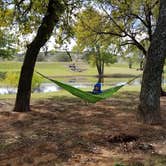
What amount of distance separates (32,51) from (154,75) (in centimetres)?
356

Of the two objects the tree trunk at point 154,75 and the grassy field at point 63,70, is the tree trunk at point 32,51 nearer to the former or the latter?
the tree trunk at point 154,75

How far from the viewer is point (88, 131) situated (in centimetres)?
772

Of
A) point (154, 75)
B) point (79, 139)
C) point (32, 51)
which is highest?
point (32, 51)

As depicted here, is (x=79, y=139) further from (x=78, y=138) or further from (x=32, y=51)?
(x=32, y=51)

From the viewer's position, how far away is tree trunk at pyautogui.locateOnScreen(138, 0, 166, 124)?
805cm

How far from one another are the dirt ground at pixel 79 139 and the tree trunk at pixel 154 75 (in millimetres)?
314

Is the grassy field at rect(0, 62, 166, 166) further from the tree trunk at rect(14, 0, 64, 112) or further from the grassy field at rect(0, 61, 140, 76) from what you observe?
the grassy field at rect(0, 61, 140, 76)

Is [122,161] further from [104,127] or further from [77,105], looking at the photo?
[77,105]

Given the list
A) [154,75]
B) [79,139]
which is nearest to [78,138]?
[79,139]

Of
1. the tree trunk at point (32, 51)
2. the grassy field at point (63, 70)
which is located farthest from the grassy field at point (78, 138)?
the grassy field at point (63, 70)

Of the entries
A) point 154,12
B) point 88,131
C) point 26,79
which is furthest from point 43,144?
point 154,12

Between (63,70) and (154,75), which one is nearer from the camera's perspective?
(154,75)

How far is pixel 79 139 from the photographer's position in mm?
7055

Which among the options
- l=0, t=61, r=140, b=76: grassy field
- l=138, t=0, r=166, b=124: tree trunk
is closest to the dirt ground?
l=138, t=0, r=166, b=124: tree trunk
